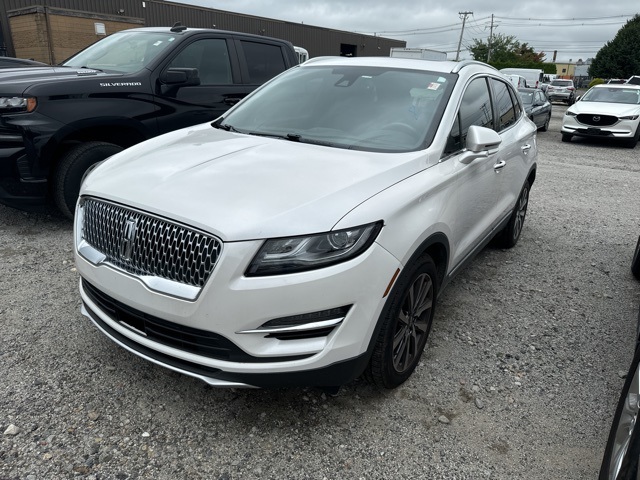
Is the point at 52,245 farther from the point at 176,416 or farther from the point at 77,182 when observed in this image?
the point at 176,416

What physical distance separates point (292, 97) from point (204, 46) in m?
2.53

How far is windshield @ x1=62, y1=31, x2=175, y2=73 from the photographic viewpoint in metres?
5.14

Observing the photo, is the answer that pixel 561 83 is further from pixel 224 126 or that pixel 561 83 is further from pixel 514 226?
pixel 224 126

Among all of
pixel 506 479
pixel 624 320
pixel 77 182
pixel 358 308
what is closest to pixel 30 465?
pixel 358 308

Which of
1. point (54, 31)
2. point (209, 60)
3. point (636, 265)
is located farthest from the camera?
point (54, 31)

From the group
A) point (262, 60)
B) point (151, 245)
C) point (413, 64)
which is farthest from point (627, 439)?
point (262, 60)

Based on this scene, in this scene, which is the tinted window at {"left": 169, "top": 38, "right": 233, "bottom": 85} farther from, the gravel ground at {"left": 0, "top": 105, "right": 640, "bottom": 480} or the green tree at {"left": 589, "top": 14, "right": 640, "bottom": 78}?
the green tree at {"left": 589, "top": 14, "right": 640, "bottom": 78}

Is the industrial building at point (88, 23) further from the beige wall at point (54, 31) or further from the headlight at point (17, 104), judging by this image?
the headlight at point (17, 104)

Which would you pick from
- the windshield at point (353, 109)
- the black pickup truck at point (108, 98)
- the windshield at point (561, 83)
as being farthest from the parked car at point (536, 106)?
the windshield at point (561, 83)

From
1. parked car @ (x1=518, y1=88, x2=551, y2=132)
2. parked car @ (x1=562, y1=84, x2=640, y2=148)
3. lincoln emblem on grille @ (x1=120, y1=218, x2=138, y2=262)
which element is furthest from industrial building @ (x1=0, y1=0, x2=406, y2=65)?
lincoln emblem on grille @ (x1=120, y1=218, x2=138, y2=262)

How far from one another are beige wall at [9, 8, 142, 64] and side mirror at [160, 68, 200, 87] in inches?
657

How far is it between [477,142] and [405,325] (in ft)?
3.86

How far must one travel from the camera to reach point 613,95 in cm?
1429

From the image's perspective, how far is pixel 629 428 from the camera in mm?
1799
